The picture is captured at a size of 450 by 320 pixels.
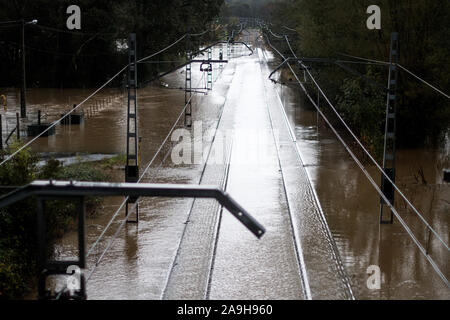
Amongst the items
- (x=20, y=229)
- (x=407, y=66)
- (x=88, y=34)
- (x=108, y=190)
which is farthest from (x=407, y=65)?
(x=88, y=34)

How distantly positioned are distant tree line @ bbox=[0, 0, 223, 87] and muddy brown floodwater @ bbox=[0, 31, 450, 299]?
10.4 metres

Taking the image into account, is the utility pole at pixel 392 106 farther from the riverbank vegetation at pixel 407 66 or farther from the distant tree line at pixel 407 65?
the distant tree line at pixel 407 65

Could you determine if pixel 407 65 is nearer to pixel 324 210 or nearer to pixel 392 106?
pixel 324 210

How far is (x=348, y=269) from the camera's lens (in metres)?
18.2

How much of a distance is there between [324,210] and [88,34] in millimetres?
37361

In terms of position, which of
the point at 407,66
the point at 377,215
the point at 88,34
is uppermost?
the point at 88,34

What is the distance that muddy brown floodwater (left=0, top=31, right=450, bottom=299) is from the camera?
1719cm

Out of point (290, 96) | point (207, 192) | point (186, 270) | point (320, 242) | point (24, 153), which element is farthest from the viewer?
point (290, 96)

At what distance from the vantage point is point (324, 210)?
2403 centimetres

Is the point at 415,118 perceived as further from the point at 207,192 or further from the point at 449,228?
the point at 207,192

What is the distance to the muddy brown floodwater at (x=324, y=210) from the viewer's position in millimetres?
17188

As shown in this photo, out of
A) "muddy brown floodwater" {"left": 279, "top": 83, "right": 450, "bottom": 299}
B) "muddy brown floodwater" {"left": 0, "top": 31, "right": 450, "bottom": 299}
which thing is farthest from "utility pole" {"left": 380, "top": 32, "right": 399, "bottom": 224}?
"muddy brown floodwater" {"left": 0, "top": 31, "right": 450, "bottom": 299}

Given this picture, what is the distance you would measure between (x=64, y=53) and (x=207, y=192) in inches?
2166

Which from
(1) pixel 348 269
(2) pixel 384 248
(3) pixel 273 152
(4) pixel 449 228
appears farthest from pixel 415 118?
(1) pixel 348 269
